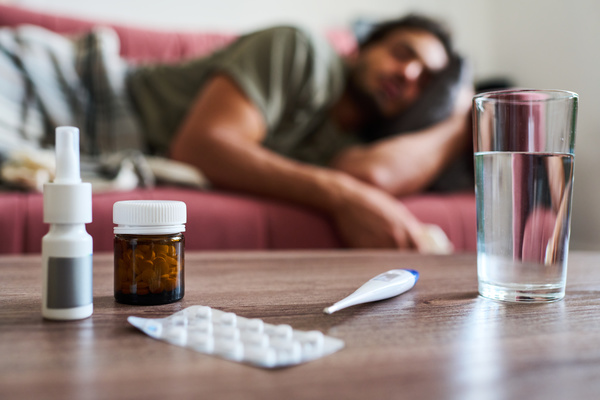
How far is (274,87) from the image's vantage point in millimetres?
1377

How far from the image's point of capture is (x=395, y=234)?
108 cm

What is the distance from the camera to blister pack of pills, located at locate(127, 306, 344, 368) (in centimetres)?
28

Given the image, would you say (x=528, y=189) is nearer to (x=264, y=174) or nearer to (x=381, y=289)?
(x=381, y=289)

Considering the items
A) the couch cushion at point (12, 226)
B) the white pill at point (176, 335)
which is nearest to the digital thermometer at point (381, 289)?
the white pill at point (176, 335)

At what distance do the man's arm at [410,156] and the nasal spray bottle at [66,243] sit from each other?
1.02 metres

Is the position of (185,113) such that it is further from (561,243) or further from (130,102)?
(561,243)

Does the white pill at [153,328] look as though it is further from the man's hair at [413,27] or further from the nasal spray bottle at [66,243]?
the man's hair at [413,27]

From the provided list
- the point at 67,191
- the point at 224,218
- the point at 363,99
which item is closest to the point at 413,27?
the point at 363,99

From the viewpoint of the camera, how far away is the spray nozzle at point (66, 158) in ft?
1.15

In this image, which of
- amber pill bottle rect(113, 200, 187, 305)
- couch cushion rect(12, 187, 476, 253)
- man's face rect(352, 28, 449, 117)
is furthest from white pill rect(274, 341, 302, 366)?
man's face rect(352, 28, 449, 117)

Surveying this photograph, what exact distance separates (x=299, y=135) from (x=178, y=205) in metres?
1.16

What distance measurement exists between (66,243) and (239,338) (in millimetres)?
135

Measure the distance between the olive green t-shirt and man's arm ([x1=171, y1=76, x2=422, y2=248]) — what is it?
7 centimetres

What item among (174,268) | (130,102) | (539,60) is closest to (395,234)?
(174,268)
